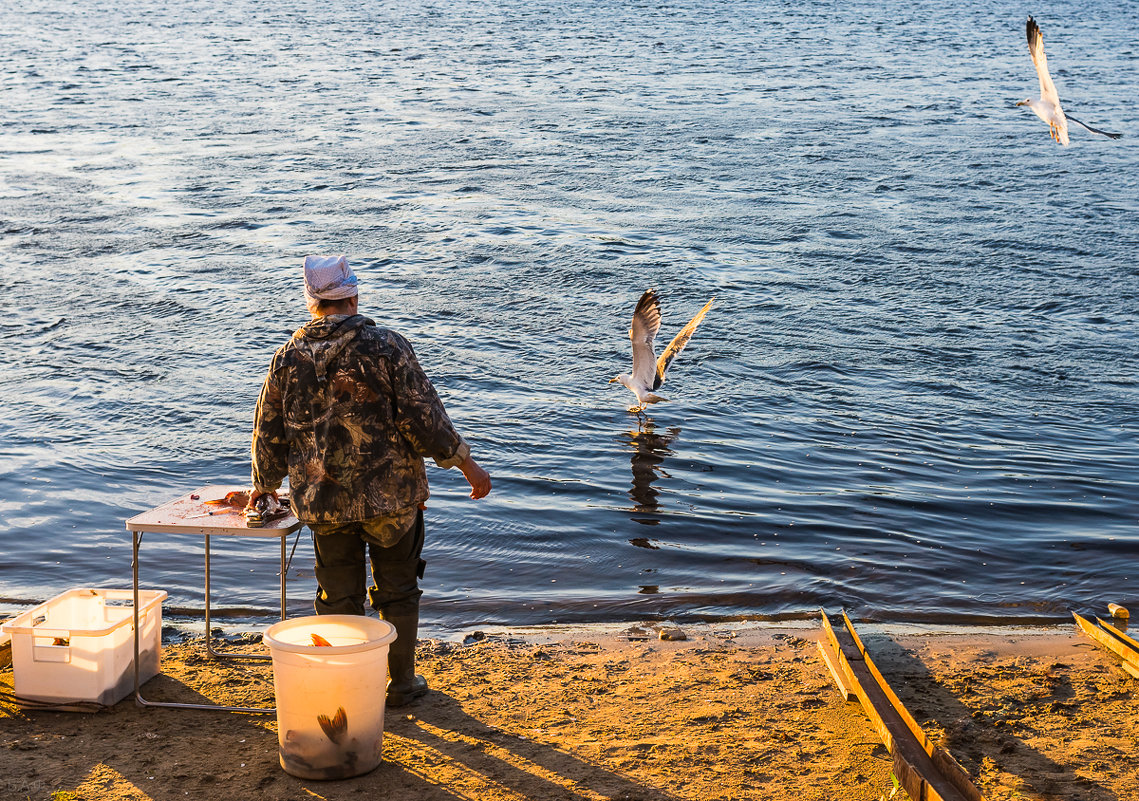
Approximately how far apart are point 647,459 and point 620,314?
425cm

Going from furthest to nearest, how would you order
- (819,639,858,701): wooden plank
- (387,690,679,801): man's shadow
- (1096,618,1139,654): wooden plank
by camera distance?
(1096,618,1139,654): wooden plank < (819,639,858,701): wooden plank < (387,690,679,801): man's shadow

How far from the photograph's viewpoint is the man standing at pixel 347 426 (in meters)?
4.34

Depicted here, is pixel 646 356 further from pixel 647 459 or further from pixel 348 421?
pixel 348 421

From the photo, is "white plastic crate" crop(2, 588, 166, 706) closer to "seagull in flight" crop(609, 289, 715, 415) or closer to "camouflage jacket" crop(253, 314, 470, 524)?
"camouflage jacket" crop(253, 314, 470, 524)

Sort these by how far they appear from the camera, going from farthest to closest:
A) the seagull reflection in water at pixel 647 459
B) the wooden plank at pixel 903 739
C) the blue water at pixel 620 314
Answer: the seagull reflection in water at pixel 647 459, the blue water at pixel 620 314, the wooden plank at pixel 903 739

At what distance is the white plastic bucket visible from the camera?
4.18 m

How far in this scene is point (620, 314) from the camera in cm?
1348

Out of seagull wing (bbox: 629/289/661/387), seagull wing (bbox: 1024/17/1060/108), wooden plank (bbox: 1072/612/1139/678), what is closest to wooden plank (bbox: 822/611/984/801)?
wooden plank (bbox: 1072/612/1139/678)

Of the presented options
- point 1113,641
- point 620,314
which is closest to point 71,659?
point 1113,641

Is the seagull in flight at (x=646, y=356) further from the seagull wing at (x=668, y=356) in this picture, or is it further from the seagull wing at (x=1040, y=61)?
the seagull wing at (x=1040, y=61)

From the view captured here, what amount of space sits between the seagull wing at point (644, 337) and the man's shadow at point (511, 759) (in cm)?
551

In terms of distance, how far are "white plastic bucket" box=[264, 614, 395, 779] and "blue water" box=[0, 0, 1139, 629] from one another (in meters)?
2.29

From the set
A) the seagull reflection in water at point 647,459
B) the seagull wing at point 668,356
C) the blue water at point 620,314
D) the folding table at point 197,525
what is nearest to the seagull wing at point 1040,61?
the blue water at point 620,314

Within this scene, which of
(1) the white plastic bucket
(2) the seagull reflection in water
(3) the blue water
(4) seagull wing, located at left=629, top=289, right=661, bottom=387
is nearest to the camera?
(1) the white plastic bucket
